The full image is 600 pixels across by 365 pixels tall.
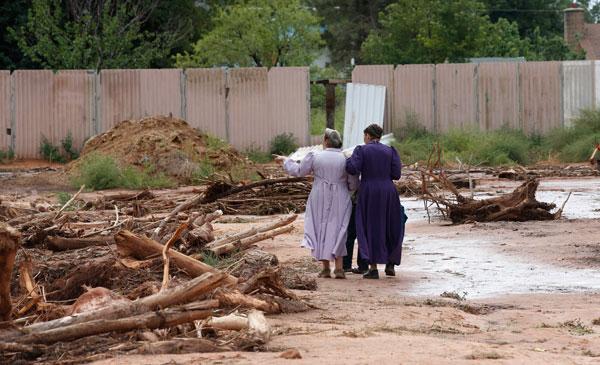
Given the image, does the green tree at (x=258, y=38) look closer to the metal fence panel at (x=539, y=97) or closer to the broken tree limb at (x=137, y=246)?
the metal fence panel at (x=539, y=97)

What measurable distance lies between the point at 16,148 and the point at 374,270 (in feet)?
80.2

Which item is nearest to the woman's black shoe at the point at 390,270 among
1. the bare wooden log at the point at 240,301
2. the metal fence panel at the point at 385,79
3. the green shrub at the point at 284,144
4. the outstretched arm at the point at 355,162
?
the outstretched arm at the point at 355,162

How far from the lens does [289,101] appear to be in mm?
37000

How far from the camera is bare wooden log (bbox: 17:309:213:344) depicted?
795 centimetres

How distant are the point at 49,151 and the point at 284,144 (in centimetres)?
669

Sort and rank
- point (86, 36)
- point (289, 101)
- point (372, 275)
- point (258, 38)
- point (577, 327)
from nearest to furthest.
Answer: point (577, 327) → point (372, 275) → point (289, 101) → point (86, 36) → point (258, 38)

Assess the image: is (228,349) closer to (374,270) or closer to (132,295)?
(132,295)

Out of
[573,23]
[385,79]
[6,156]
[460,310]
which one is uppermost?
[573,23]

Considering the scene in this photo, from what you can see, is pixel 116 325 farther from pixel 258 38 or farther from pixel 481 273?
pixel 258 38

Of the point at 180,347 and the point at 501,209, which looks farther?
the point at 501,209

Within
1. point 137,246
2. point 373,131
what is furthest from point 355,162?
point 137,246

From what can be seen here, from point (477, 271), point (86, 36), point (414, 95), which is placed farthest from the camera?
point (86, 36)

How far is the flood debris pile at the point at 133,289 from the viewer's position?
315 inches

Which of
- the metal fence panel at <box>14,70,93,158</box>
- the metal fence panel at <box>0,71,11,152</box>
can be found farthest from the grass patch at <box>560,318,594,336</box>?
the metal fence panel at <box>0,71,11,152</box>
